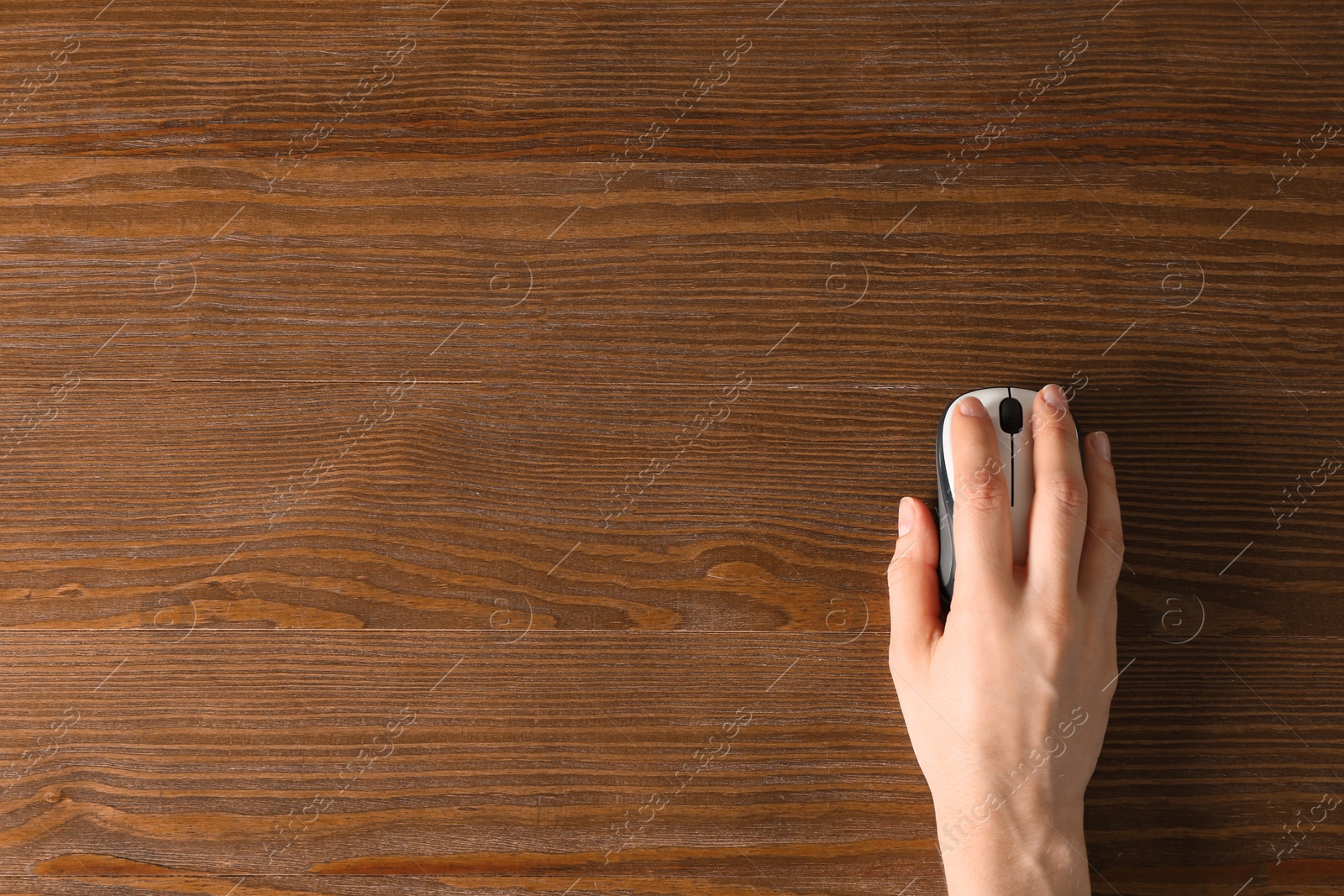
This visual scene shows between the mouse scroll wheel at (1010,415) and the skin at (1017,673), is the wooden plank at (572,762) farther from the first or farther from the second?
the mouse scroll wheel at (1010,415)

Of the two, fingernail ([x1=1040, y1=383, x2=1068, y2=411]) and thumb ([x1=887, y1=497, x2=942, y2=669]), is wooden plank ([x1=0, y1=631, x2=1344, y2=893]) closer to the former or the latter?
thumb ([x1=887, y1=497, x2=942, y2=669])

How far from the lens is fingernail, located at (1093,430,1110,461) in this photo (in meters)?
0.70

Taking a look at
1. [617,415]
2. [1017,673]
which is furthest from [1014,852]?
[617,415]

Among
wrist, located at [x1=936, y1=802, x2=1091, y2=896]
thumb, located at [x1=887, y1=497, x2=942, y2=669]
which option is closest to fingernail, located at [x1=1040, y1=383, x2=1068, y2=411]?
thumb, located at [x1=887, y1=497, x2=942, y2=669]

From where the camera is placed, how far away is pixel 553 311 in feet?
2.41

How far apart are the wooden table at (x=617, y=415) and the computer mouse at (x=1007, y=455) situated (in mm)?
42

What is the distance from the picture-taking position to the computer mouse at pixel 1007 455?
0.68 m

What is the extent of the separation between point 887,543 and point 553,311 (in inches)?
13.9

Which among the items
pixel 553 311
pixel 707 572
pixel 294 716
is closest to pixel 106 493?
pixel 294 716

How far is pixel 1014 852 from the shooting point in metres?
0.68

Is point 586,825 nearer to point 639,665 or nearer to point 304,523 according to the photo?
point 639,665

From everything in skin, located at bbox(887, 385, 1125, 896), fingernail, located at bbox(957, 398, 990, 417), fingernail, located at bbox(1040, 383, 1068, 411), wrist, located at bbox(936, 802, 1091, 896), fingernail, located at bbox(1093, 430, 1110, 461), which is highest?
fingernail, located at bbox(957, 398, 990, 417)

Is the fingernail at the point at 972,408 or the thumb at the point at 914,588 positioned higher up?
the fingernail at the point at 972,408

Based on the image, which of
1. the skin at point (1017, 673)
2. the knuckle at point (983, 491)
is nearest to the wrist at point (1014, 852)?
the skin at point (1017, 673)
